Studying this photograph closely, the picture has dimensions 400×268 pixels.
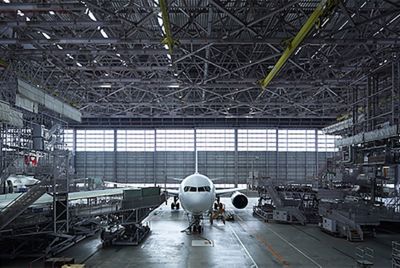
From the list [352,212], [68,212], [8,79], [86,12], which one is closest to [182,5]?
[86,12]

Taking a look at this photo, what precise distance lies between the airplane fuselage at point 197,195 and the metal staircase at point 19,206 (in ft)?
31.9

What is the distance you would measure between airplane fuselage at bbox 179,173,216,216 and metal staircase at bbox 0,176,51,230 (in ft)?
31.9

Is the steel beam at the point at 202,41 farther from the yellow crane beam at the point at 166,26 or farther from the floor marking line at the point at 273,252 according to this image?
the floor marking line at the point at 273,252

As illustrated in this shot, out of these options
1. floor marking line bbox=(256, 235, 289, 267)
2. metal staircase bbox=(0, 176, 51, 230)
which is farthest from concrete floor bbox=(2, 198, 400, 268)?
metal staircase bbox=(0, 176, 51, 230)

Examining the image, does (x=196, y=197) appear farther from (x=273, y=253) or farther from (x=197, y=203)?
(x=273, y=253)

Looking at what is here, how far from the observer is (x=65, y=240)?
2194 centimetres

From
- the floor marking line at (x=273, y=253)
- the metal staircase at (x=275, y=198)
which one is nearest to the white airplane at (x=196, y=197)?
the floor marking line at (x=273, y=253)

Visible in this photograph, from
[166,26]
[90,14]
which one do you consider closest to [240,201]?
[166,26]

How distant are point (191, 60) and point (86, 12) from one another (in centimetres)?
1223

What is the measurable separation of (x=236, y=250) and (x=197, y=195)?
5.24 meters

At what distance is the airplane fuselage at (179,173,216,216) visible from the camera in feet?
80.8

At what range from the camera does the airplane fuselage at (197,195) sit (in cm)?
2462

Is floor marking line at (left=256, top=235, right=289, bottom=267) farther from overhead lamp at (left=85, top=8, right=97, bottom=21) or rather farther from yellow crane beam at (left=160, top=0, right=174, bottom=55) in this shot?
overhead lamp at (left=85, top=8, right=97, bottom=21)

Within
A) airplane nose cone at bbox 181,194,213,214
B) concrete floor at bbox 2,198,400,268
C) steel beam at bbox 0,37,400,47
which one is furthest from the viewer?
airplane nose cone at bbox 181,194,213,214
